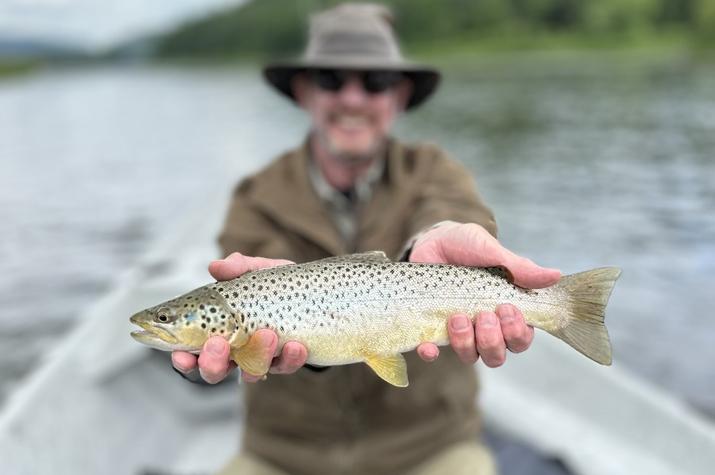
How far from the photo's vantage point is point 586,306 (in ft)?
8.20

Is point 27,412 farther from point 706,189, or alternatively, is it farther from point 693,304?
point 706,189

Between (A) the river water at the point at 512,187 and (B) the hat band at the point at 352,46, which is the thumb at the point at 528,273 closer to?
(B) the hat band at the point at 352,46

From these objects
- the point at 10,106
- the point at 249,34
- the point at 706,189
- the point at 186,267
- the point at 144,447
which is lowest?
the point at 249,34

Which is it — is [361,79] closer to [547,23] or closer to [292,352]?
[292,352]

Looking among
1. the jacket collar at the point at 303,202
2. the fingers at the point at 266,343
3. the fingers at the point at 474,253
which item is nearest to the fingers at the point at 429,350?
the fingers at the point at 474,253

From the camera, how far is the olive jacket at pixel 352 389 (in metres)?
3.66

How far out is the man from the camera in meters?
3.68

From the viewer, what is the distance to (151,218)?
18.2 m

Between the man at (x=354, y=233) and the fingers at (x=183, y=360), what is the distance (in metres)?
0.78

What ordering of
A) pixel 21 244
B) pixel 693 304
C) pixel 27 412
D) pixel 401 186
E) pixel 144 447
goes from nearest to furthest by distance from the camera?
pixel 401 186 → pixel 27 412 → pixel 144 447 → pixel 693 304 → pixel 21 244

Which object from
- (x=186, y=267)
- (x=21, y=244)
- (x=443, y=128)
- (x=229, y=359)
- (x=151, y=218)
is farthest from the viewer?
(x=443, y=128)

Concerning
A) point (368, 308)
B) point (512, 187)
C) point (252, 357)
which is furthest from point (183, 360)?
point (512, 187)

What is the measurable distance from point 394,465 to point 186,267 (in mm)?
3593

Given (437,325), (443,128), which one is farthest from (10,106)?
(437,325)
